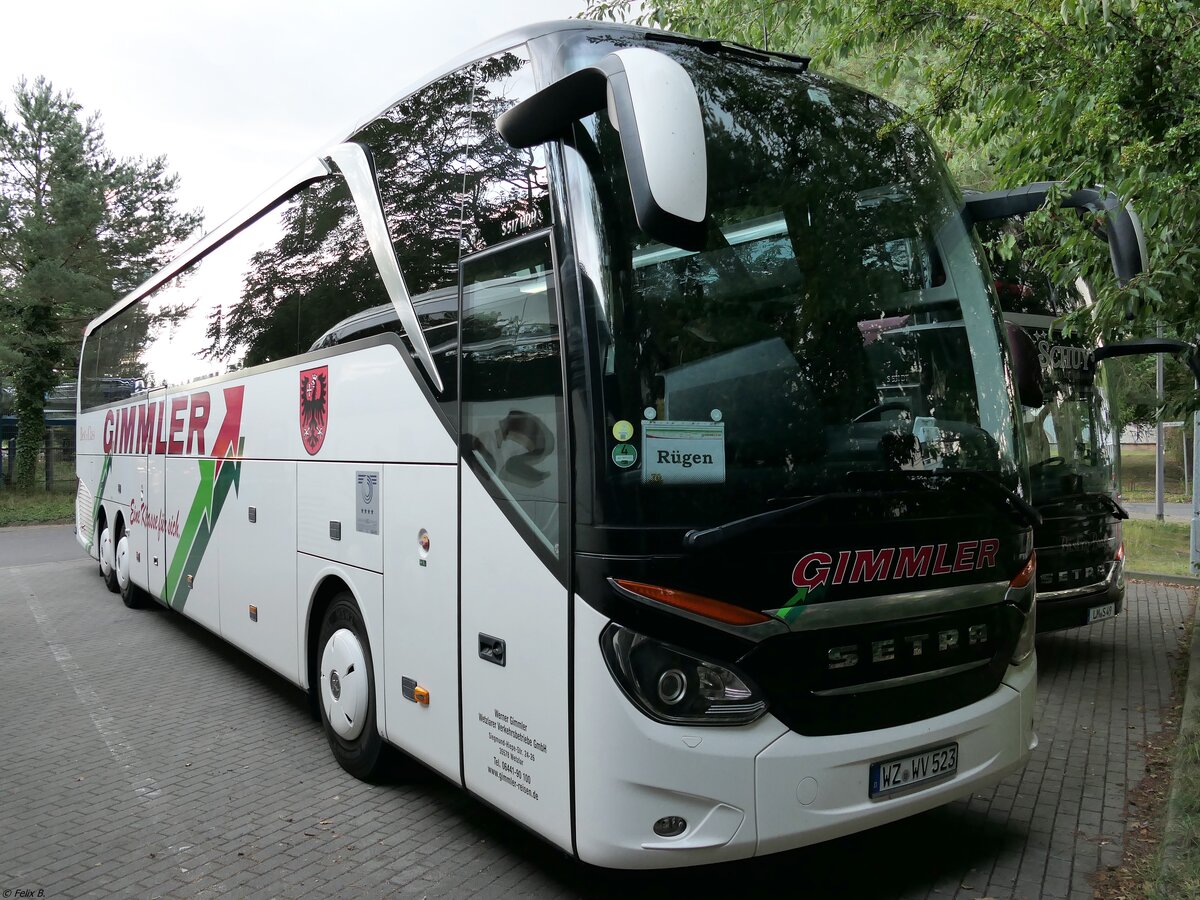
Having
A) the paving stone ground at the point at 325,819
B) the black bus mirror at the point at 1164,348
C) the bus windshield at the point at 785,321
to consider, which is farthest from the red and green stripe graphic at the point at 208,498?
the black bus mirror at the point at 1164,348

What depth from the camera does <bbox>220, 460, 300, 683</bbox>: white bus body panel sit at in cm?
582

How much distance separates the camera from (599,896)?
3.70m

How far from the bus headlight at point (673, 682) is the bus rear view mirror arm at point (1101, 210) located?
8.21 feet

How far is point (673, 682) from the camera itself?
10.2 feet

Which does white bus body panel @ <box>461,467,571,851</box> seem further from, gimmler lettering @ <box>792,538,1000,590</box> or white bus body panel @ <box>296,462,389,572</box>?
white bus body panel @ <box>296,462,389,572</box>

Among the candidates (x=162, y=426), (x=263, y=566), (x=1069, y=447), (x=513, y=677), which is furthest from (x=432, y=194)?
(x=1069, y=447)

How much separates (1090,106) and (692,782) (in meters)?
4.95

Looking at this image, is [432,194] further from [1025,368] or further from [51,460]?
[51,460]

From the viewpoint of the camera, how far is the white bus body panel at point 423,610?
13.0 ft

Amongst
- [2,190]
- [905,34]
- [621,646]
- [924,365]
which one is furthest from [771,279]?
[2,190]

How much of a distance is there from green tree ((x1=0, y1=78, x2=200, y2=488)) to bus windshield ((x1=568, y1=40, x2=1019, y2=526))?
2648 cm

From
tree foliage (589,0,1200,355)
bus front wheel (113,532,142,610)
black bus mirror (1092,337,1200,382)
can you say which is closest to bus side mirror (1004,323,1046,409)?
tree foliage (589,0,1200,355)

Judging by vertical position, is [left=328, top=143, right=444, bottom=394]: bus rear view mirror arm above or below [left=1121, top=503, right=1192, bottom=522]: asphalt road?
Answer: above

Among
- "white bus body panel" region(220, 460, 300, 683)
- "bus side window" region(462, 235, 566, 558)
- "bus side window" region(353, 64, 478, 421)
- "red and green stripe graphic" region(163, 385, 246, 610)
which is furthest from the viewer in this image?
"red and green stripe graphic" region(163, 385, 246, 610)
